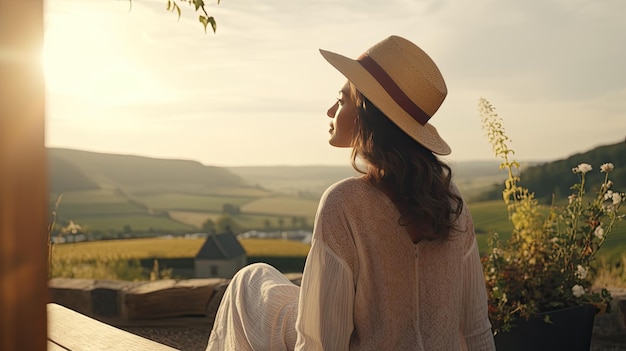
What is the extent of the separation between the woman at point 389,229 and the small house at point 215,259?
279 inches

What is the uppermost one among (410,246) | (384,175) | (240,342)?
(384,175)

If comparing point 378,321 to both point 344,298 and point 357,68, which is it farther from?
point 357,68

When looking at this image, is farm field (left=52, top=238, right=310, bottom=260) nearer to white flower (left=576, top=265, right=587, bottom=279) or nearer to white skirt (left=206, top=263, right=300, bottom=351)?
white skirt (left=206, top=263, right=300, bottom=351)

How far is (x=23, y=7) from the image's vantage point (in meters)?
0.99

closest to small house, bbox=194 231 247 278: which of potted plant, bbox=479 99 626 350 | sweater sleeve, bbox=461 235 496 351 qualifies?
potted plant, bbox=479 99 626 350

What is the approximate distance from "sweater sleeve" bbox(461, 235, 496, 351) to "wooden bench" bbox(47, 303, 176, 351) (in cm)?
101

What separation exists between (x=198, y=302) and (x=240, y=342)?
2981 millimetres

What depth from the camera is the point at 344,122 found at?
2.35 meters

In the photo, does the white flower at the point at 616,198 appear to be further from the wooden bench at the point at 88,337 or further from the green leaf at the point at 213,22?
the wooden bench at the point at 88,337

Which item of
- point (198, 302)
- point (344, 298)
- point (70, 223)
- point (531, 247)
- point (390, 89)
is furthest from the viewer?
point (70, 223)

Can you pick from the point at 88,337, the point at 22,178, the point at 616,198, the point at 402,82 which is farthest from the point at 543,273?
the point at 22,178

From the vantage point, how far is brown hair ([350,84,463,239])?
2184 mm

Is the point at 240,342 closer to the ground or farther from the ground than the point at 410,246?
closer to the ground

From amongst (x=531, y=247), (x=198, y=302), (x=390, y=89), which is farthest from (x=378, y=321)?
(x=198, y=302)
